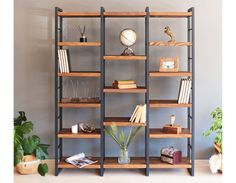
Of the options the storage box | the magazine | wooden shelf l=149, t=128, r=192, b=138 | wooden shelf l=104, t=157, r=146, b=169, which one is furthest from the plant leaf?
the storage box

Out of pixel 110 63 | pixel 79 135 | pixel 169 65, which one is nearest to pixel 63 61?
pixel 110 63

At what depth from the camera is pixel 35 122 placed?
3.41 metres

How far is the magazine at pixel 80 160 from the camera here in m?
3.01

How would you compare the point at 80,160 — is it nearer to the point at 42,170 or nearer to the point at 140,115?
the point at 42,170

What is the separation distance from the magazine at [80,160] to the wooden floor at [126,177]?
4.1 inches

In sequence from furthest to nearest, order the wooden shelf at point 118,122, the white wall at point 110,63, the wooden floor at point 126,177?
the white wall at point 110,63
the wooden shelf at point 118,122
the wooden floor at point 126,177

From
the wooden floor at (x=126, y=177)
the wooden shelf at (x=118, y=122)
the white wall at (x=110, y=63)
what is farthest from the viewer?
the white wall at (x=110, y=63)

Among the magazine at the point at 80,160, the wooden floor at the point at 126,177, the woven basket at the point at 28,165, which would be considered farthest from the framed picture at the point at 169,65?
the woven basket at the point at 28,165

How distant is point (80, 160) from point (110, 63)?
3.34 feet

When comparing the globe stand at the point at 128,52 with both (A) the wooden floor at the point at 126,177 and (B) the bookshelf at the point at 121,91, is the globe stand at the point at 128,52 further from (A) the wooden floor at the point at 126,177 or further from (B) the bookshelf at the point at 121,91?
(A) the wooden floor at the point at 126,177
